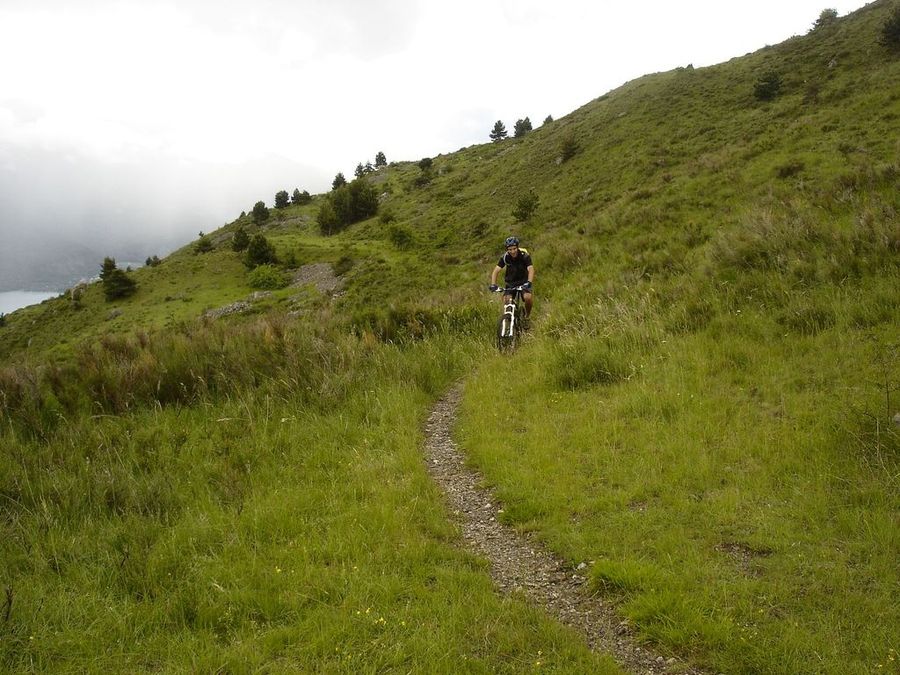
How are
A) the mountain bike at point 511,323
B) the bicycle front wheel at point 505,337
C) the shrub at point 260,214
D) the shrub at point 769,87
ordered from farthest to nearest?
the shrub at point 260,214 < the shrub at point 769,87 < the mountain bike at point 511,323 < the bicycle front wheel at point 505,337

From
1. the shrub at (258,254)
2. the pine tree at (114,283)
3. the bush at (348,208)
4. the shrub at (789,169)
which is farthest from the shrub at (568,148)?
the pine tree at (114,283)

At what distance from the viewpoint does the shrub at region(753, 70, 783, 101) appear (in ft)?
123

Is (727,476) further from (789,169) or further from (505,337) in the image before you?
(789,169)

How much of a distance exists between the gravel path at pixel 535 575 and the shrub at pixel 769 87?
43.8m

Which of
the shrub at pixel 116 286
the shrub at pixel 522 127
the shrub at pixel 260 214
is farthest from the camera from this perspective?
the shrub at pixel 522 127

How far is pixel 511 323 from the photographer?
10.1 m

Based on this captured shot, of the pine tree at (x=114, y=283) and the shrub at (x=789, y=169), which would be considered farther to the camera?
the pine tree at (x=114, y=283)

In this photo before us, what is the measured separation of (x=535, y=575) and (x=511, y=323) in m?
6.63

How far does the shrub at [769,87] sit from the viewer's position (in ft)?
123

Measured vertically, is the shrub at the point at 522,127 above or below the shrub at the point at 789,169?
above

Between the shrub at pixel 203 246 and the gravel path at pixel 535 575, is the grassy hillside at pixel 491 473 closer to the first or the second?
the gravel path at pixel 535 575

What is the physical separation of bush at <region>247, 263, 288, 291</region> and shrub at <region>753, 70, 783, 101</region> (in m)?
41.9

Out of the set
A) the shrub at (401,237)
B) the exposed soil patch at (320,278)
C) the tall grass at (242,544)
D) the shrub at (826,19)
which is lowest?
the tall grass at (242,544)

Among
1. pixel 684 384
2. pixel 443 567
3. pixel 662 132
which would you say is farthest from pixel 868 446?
pixel 662 132
